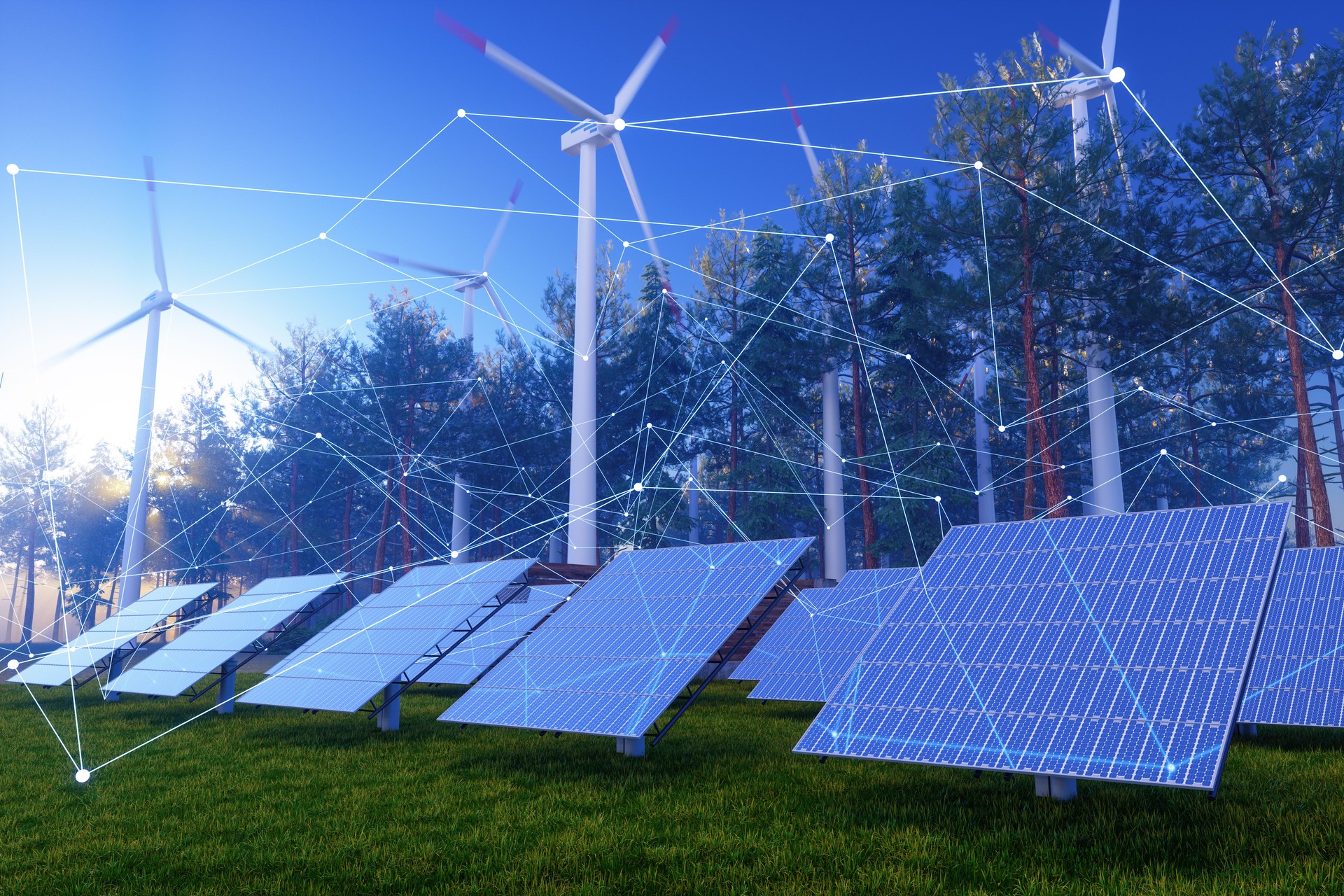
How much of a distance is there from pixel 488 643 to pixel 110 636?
1400 cm

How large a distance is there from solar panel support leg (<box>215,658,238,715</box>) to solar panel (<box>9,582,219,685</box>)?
473cm

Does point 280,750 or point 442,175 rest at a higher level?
point 442,175

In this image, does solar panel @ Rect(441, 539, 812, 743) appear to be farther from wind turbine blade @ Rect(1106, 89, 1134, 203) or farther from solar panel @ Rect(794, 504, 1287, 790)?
wind turbine blade @ Rect(1106, 89, 1134, 203)

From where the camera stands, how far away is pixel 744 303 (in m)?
48.6

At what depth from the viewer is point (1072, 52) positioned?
113ft

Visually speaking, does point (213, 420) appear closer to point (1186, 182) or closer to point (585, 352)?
point (585, 352)

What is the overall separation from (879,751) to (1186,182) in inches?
1176

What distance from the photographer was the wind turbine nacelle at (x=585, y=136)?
42938 mm

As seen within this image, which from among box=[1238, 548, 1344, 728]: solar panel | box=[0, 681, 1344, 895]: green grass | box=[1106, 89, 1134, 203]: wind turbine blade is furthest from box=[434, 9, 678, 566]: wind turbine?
Answer: box=[1238, 548, 1344, 728]: solar panel

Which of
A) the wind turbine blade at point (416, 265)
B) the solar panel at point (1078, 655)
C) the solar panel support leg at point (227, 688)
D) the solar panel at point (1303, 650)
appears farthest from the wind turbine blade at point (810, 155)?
the solar panel at point (1078, 655)

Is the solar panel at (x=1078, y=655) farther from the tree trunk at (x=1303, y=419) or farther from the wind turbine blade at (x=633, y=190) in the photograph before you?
the wind turbine blade at (x=633, y=190)

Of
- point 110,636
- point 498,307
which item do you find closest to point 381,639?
point 110,636

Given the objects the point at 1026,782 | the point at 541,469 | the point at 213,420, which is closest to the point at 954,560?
the point at 1026,782

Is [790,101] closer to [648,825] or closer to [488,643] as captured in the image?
[488,643]
